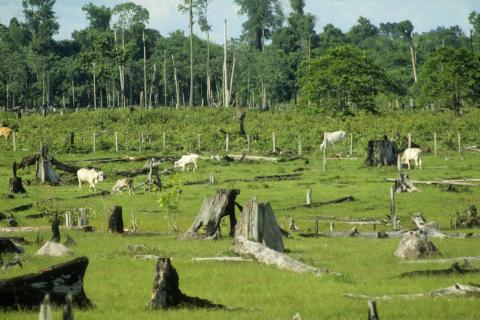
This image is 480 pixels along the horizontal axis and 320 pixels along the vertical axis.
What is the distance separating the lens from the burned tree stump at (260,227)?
25359 mm

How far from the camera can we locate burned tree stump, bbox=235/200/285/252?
998 inches

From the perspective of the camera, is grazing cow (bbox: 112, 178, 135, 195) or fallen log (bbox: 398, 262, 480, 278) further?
grazing cow (bbox: 112, 178, 135, 195)

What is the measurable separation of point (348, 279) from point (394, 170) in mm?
35309

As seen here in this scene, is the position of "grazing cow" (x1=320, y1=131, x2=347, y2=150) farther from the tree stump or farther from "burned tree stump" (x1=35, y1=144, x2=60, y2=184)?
the tree stump

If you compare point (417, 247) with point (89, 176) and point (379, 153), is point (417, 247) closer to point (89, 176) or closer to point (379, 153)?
point (89, 176)

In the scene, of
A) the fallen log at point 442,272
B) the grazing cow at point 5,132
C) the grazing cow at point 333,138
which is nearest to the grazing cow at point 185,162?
the grazing cow at point 333,138

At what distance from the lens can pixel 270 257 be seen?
22.1 m

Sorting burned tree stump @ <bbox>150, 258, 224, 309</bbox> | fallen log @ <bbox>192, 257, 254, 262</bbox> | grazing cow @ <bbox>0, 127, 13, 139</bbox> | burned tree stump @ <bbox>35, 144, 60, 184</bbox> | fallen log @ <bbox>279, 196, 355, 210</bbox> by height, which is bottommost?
fallen log @ <bbox>279, 196, 355, 210</bbox>

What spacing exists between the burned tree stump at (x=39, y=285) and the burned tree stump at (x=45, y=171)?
34465 millimetres

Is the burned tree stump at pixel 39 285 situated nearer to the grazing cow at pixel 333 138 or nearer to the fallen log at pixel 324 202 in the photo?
the fallen log at pixel 324 202

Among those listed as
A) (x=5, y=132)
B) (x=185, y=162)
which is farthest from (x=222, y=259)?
(x=5, y=132)

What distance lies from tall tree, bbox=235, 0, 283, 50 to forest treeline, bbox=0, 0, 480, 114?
7.5 inches

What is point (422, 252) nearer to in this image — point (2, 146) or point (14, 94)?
point (2, 146)

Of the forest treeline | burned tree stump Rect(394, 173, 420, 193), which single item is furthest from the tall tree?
burned tree stump Rect(394, 173, 420, 193)
